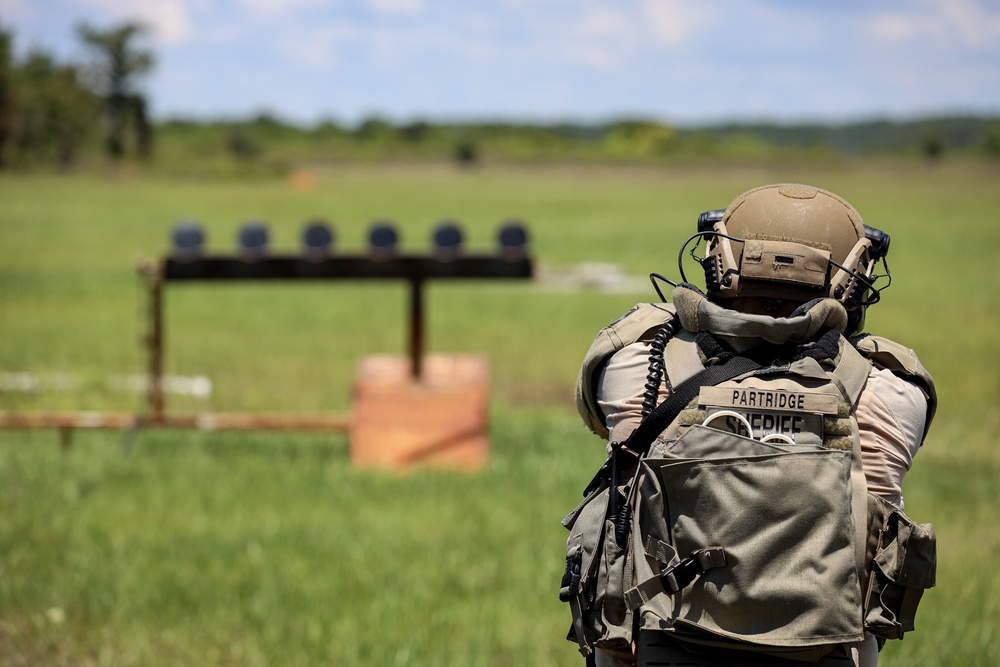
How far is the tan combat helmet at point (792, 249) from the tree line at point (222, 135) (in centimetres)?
2932

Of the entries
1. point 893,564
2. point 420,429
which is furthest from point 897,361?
point 420,429

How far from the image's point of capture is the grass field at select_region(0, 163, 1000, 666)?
19.5 ft

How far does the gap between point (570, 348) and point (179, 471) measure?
850 centimetres

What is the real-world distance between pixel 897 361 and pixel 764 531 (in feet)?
1.94

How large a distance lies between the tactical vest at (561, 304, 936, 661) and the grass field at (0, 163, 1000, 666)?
9.71ft

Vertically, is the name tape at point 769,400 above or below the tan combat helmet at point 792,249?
below

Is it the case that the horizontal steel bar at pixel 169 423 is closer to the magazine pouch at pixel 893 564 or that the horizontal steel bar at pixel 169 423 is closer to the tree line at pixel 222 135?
the magazine pouch at pixel 893 564

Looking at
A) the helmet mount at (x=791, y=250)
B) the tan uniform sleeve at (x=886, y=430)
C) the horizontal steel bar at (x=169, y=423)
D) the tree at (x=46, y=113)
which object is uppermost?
the tree at (x=46, y=113)

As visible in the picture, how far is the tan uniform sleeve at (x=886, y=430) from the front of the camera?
284cm

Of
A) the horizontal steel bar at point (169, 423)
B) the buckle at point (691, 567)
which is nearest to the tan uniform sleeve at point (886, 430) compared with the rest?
the buckle at point (691, 567)

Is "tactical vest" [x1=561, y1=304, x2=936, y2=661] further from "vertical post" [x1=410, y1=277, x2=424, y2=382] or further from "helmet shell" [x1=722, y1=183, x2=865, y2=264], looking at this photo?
"vertical post" [x1=410, y1=277, x2=424, y2=382]

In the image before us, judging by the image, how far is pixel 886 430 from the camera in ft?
9.34

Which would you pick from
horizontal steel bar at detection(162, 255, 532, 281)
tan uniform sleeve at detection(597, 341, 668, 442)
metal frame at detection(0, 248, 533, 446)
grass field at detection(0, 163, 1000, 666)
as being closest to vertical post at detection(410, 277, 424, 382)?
metal frame at detection(0, 248, 533, 446)

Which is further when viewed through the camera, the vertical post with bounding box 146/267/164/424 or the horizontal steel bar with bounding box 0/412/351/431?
the vertical post with bounding box 146/267/164/424
